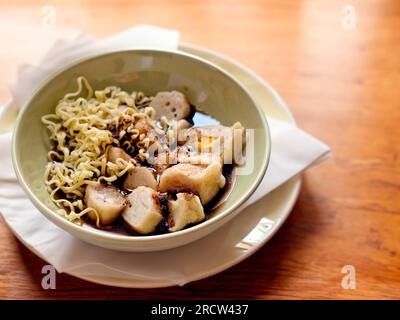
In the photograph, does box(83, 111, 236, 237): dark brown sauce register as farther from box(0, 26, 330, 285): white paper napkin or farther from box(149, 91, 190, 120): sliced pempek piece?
box(149, 91, 190, 120): sliced pempek piece

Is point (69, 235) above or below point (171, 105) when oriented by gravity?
below

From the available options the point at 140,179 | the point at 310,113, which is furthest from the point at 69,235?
the point at 310,113

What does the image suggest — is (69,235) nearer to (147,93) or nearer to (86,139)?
(86,139)

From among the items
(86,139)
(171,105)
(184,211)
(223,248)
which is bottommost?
(223,248)

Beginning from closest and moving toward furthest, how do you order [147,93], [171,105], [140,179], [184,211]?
[184,211]
[140,179]
[171,105]
[147,93]

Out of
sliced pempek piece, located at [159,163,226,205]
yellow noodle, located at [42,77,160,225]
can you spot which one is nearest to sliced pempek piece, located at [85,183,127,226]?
yellow noodle, located at [42,77,160,225]
